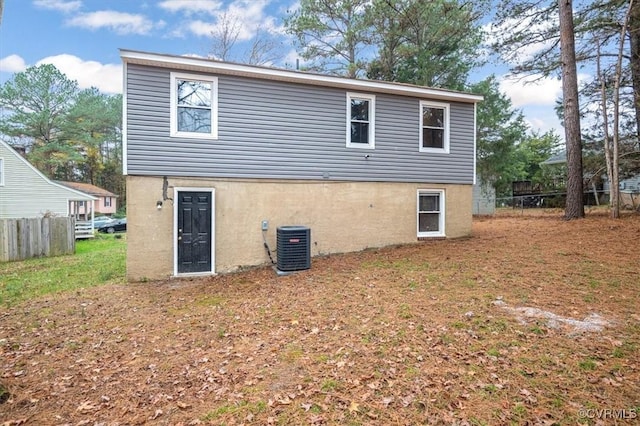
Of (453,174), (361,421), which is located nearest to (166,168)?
(361,421)

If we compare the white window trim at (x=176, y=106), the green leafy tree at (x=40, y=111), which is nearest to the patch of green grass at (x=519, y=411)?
the white window trim at (x=176, y=106)

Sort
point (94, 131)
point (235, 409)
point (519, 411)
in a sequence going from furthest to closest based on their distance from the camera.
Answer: point (94, 131) < point (235, 409) < point (519, 411)

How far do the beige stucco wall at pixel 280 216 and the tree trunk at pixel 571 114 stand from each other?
3908 mm

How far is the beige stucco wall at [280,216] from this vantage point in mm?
7645

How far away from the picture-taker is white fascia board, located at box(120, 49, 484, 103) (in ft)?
24.2

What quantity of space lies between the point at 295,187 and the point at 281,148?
3.48ft

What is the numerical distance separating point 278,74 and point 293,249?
4.36m

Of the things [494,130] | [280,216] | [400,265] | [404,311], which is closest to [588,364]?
[404,311]

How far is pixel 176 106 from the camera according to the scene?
25.5ft

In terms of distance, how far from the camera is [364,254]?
30.0ft

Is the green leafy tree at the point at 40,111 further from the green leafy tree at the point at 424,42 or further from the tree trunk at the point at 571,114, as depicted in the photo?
the tree trunk at the point at 571,114

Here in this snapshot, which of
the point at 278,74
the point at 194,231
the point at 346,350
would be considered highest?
the point at 278,74

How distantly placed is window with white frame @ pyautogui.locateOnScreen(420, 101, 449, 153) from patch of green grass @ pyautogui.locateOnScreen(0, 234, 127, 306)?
9.06 meters

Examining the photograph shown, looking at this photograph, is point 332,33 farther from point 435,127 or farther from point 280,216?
point 280,216
